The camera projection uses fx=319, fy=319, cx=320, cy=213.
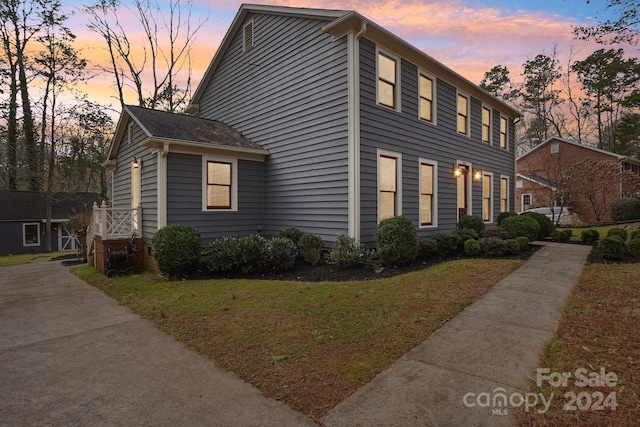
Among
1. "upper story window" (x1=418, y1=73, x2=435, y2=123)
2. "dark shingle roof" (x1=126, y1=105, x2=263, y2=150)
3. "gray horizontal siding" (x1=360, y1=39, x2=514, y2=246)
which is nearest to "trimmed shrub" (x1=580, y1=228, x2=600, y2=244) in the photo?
"gray horizontal siding" (x1=360, y1=39, x2=514, y2=246)

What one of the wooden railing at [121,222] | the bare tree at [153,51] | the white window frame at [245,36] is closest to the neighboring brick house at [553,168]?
the white window frame at [245,36]

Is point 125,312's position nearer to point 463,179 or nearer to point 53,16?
point 463,179

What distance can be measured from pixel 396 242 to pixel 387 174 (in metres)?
2.52

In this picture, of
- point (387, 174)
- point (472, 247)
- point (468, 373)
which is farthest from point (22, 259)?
point (468, 373)

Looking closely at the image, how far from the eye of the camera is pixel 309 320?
15.1 feet

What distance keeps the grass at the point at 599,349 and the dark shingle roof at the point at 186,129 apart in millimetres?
9109

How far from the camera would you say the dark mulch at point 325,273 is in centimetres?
736

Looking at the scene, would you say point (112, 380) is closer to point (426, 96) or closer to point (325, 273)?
point (325, 273)

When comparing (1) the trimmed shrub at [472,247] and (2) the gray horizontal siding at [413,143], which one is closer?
(2) the gray horizontal siding at [413,143]

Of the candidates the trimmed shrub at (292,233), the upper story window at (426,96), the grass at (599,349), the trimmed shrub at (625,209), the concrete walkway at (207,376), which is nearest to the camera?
the grass at (599,349)

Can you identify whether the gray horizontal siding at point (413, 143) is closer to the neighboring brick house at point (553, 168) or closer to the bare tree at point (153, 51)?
the neighboring brick house at point (553, 168)

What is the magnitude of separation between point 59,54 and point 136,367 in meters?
23.2

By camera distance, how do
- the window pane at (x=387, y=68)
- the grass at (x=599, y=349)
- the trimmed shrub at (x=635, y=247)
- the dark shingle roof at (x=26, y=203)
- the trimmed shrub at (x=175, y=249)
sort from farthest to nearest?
1. the dark shingle roof at (x=26, y=203)
2. the window pane at (x=387, y=68)
3. the trimmed shrub at (x=175, y=249)
4. the trimmed shrub at (x=635, y=247)
5. the grass at (x=599, y=349)

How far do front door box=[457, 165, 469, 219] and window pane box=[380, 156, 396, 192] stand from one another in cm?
418
